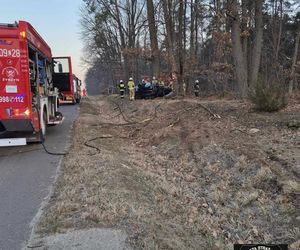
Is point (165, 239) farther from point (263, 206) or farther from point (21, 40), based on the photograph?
point (21, 40)

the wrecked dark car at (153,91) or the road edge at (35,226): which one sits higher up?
the wrecked dark car at (153,91)

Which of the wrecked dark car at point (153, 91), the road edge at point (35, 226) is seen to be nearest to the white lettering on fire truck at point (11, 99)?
the road edge at point (35, 226)

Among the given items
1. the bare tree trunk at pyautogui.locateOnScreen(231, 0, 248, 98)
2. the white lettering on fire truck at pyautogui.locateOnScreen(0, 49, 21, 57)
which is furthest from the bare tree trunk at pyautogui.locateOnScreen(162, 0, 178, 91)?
the white lettering on fire truck at pyautogui.locateOnScreen(0, 49, 21, 57)

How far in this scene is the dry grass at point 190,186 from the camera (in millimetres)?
5717

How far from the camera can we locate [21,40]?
10203 millimetres

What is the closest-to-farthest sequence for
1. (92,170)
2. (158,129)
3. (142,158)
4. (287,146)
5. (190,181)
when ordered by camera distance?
(92,170) < (190,181) < (287,146) < (142,158) < (158,129)

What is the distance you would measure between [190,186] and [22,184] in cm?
336

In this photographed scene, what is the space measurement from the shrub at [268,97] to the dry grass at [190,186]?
15.1 inches

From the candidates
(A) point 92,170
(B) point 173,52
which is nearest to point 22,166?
(A) point 92,170

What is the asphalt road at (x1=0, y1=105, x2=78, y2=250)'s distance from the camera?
543 cm

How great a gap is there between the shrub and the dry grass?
38 cm

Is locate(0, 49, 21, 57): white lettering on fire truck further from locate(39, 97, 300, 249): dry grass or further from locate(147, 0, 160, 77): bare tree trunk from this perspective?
locate(147, 0, 160, 77): bare tree trunk

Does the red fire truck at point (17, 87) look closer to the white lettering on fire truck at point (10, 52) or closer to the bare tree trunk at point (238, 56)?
the white lettering on fire truck at point (10, 52)

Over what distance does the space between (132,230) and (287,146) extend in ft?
18.3
